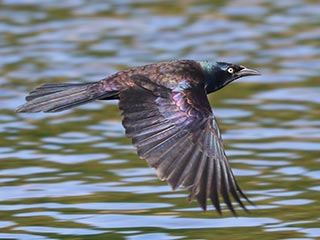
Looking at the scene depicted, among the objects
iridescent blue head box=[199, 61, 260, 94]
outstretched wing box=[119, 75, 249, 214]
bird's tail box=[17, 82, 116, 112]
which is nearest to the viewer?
outstretched wing box=[119, 75, 249, 214]

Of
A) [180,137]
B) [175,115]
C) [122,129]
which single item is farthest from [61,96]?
[122,129]

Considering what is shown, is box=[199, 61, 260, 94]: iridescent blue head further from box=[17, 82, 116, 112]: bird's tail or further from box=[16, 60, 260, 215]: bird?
box=[17, 82, 116, 112]: bird's tail

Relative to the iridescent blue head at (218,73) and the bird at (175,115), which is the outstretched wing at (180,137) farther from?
the iridescent blue head at (218,73)

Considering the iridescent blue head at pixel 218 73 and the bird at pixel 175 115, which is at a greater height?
the iridescent blue head at pixel 218 73

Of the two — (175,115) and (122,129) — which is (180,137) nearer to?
(175,115)

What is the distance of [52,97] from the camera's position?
28.0 ft

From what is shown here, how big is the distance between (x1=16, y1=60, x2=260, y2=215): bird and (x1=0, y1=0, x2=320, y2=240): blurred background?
66cm

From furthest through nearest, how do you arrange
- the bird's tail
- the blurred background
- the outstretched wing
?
the bird's tail
the blurred background
the outstretched wing

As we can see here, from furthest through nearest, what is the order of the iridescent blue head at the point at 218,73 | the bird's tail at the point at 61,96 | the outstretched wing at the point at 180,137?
1. the iridescent blue head at the point at 218,73
2. the bird's tail at the point at 61,96
3. the outstretched wing at the point at 180,137

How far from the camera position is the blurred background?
8.24m

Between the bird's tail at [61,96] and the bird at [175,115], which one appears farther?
the bird's tail at [61,96]

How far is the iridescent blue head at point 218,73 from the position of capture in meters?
8.62

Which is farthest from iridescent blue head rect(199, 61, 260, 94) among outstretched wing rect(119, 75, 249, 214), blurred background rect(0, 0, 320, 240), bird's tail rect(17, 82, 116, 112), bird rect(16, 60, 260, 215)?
blurred background rect(0, 0, 320, 240)

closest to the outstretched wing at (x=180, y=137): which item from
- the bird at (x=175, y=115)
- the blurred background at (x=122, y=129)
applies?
the bird at (x=175, y=115)
